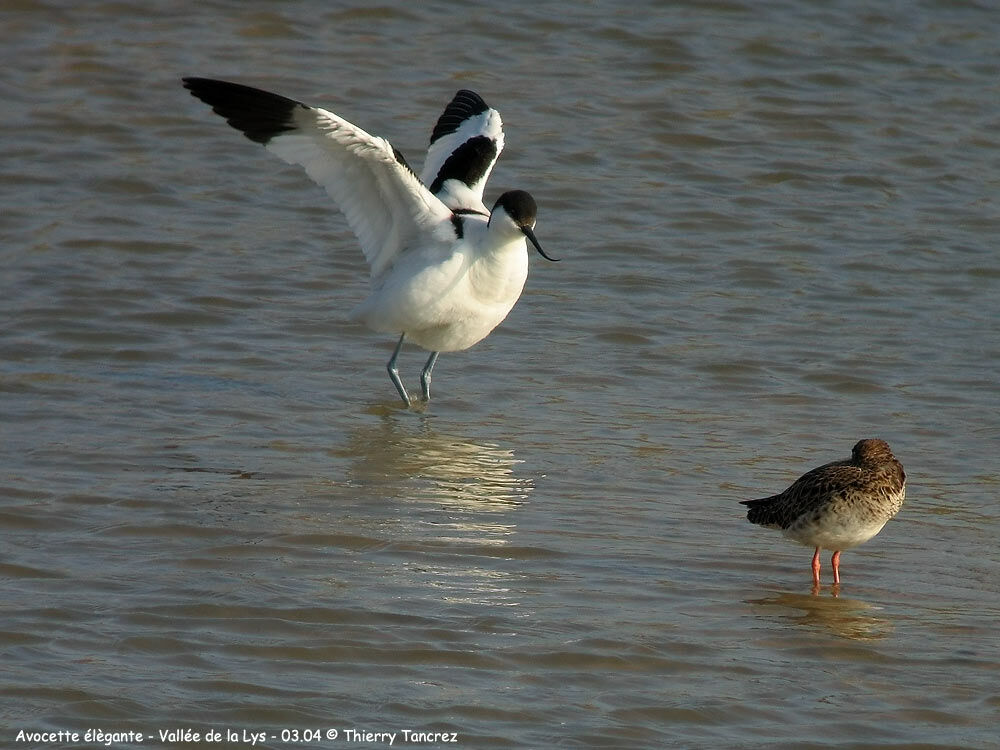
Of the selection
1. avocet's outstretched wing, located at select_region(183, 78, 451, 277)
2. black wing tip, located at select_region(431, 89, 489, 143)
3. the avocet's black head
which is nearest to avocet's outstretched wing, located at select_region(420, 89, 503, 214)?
black wing tip, located at select_region(431, 89, 489, 143)

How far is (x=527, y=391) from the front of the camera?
8648 mm

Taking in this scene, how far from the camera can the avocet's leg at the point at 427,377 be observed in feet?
28.5

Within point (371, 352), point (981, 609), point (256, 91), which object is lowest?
point (371, 352)

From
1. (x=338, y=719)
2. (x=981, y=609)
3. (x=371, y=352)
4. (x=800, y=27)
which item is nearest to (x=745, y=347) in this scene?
(x=371, y=352)

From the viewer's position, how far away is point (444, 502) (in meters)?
6.73

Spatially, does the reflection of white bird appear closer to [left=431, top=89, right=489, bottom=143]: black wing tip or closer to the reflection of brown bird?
[left=431, top=89, right=489, bottom=143]: black wing tip

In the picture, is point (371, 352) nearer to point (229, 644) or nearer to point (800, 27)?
point (229, 644)

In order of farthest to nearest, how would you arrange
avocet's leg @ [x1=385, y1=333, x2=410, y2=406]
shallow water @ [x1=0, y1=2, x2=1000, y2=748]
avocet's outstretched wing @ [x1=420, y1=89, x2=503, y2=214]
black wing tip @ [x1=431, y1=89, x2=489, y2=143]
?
black wing tip @ [x1=431, y1=89, x2=489, y2=143], avocet's outstretched wing @ [x1=420, y1=89, x2=503, y2=214], avocet's leg @ [x1=385, y1=333, x2=410, y2=406], shallow water @ [x1=0, y1=2, x2=1000, y2=748]

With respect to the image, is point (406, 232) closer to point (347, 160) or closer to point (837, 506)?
point (347, 160)

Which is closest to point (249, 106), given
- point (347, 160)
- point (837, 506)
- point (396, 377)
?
point (347, 160)

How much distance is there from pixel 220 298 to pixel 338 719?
5.70 metres

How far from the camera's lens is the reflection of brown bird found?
5.78 m

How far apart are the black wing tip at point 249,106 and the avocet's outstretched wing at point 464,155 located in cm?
143

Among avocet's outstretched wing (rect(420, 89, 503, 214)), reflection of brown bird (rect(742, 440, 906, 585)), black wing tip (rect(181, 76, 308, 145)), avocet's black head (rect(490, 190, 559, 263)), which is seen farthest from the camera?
avocet's outstretched wing (rect(420, 89, 503, 214))
